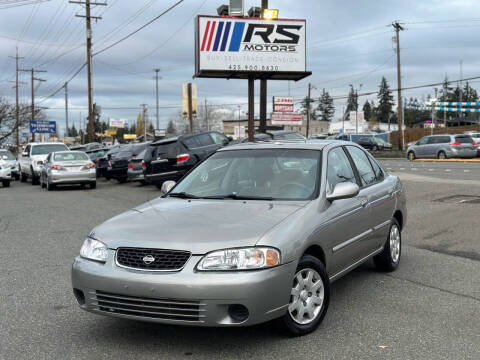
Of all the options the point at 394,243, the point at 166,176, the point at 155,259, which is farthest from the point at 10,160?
the point at 155,259

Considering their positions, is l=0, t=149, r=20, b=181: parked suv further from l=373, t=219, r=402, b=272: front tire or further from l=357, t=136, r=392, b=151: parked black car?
l=357, t=136, r=392, b=151: parked black car

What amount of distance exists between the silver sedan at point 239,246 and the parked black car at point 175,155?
35.2 ft

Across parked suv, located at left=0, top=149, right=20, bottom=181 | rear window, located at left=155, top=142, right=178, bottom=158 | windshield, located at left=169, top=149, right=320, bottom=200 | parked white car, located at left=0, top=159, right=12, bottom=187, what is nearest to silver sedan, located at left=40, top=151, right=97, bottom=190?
parked white car, located at left=0, top=159, right=12, bottom=187

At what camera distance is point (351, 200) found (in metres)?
5.30

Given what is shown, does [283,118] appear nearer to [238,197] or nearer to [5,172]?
[5,172]

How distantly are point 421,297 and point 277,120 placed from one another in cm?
2090

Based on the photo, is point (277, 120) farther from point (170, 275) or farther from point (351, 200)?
point (170, 275)

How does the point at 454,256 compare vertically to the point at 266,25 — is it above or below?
below

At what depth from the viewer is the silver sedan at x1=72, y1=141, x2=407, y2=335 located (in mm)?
3814

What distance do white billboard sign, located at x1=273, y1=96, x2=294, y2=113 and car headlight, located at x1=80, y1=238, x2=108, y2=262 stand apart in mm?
22842

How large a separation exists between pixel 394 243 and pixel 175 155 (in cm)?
1078

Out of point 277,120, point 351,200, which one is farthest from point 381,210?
point 277,120

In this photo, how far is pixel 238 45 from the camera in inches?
871

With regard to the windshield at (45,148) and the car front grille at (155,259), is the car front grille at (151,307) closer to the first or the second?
the car front grille at (155,259)
